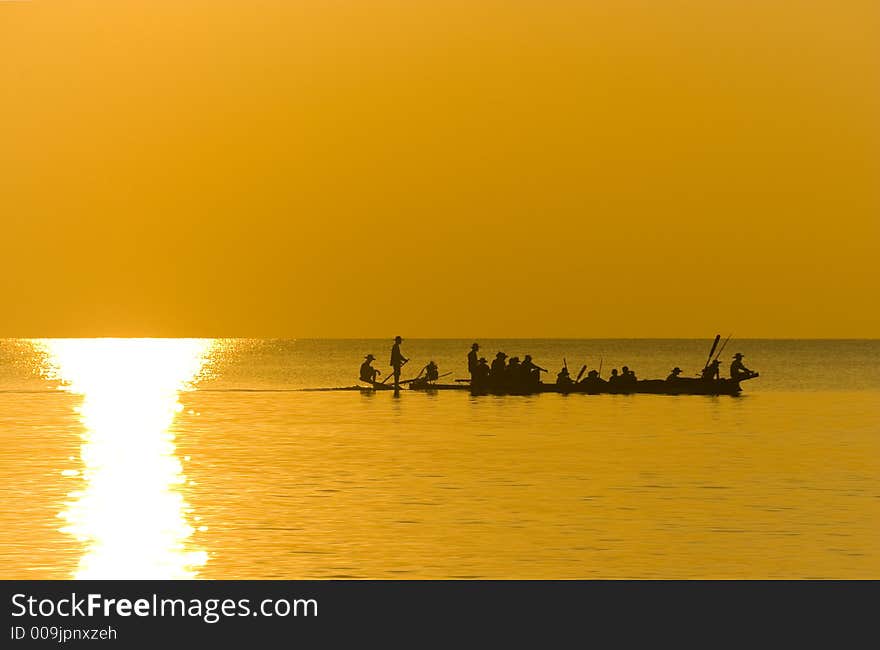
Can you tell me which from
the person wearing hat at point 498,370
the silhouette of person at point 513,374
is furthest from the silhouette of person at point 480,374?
the silhouette of person at point 513,374

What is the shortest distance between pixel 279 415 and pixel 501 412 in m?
6.50

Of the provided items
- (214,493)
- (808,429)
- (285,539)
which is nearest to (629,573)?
(285,539)

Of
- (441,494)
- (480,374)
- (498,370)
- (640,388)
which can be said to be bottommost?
(441,494)

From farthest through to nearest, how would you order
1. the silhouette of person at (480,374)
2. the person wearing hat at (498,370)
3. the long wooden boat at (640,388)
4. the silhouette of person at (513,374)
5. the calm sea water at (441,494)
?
the long wooden boat at (640,388)
the silhouette of person at (513,374)
the person wearing hat at (498,370)
the silhouette of person at (480,374)
the calm sea water at (441,494)

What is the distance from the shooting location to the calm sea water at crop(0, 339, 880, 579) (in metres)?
19.5

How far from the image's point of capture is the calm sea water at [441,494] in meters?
19.5

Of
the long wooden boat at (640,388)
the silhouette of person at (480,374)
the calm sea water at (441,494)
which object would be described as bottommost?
the calm sea water at (441,494)

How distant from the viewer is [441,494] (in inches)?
1016

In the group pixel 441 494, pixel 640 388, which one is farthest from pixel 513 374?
pixel 441 494

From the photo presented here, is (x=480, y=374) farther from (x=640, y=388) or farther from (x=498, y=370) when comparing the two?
(x=640, y=388)

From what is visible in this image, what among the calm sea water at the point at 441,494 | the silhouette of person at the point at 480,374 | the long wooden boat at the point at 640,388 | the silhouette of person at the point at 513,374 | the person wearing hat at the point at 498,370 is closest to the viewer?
the calm sea water at the point at 441,494

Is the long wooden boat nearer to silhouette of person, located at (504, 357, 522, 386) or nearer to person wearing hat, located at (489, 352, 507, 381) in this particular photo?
silhouette of person, located at (504, 357, 522, 386)

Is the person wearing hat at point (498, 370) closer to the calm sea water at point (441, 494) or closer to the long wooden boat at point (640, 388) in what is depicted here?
the long wooden boat at point (640, 388)

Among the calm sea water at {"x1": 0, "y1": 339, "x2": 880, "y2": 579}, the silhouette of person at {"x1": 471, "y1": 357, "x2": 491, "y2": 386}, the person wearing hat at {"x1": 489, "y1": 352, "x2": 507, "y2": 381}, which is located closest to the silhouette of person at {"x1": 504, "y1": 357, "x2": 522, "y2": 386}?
the person wearing hat at {"x1": 489, "y1": 352, "x2": 507, "y2": 381}
